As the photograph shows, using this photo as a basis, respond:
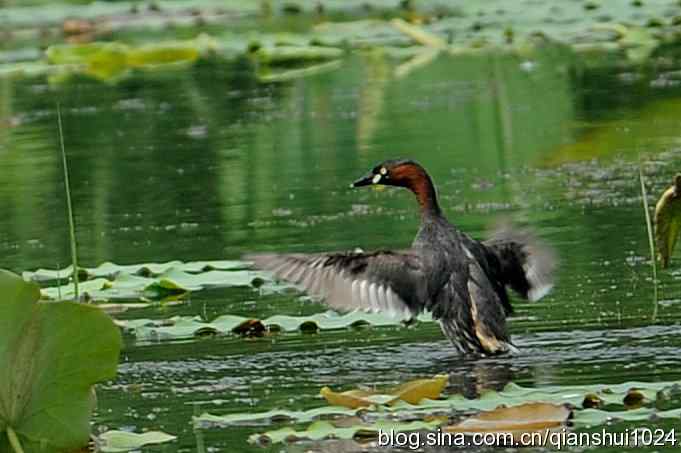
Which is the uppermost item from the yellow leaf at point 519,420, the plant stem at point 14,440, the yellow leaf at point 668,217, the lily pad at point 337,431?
the yellow leaf at point 668,217

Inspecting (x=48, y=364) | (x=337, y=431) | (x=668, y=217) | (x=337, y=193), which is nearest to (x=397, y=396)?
(x=337, y=431)

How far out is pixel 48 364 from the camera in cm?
525

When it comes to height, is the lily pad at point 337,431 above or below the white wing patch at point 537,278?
below

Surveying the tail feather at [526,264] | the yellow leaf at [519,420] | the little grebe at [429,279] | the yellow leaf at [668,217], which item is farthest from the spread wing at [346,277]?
the yellow leaf at [519,420]

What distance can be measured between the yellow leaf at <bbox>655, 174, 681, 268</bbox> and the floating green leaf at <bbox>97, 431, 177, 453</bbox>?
1.59m

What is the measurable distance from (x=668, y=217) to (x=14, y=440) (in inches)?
82.4

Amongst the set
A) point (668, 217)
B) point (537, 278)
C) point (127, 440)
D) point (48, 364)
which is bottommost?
point (127, 440)

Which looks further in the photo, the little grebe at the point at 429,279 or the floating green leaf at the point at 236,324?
the floating green leaf at the point at 236,324

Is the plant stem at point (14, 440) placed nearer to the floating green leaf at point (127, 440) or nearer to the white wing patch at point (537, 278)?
the floating green leaf at point (127, 440)

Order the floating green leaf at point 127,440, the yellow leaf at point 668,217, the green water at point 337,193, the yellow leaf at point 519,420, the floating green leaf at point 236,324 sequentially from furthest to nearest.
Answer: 1. the floating green leaf at point 236,324
2. the green water at point 337,193
3. the floating green leaf at point 127,440
4. the yellow leaf at point 668,217
5. the yellow leaf at point 519,420

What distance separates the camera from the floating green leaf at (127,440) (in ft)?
19.9

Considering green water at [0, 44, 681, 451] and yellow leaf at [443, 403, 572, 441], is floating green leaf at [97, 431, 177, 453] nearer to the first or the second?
green water at [0, 44, 681, 451]

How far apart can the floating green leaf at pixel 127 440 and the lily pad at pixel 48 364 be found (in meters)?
0.75

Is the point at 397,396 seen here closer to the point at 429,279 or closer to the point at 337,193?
the point at 429,279
